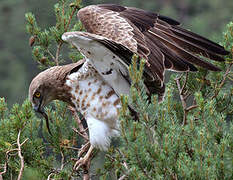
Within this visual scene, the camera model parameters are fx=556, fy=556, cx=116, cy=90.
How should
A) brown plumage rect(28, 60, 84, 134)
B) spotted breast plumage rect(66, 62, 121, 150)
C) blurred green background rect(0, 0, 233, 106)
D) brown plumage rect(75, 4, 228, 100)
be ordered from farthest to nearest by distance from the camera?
blurred green background rect(0, 0, 233, 106), brown plumage rect(28, 60, 84, 134), spotted breast plumage rect(66, 62, 121, 150), brown plumage rect(75, 4, 228, 100)

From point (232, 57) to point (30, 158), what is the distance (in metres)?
1.57

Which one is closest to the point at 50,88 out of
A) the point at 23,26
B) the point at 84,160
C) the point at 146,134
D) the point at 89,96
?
the point at 89,96

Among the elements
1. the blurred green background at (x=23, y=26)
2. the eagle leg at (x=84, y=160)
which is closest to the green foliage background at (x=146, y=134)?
the eagle leg at (x=84, y=160)

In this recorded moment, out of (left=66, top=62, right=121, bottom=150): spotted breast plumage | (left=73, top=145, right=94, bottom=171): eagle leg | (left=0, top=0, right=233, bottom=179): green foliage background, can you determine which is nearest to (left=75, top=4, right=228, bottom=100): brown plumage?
(left=0, top=0, right=233, bottom=179): green foliage background

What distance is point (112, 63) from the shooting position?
381 cm

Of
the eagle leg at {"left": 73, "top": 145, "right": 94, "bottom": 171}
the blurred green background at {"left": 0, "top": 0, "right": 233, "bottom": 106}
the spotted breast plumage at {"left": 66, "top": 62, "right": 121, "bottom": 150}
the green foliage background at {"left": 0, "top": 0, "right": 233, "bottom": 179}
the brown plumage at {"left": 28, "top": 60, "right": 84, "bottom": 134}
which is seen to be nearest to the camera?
the green foliage background at {"left": 0, "top": 0, "right": 233, "bottom": 179}

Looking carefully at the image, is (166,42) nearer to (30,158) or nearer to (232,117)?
(232,117)

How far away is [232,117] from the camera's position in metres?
3.95

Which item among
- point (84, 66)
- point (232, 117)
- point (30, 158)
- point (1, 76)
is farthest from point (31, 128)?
point (1, 76)

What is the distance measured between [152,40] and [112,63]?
1.67 feet

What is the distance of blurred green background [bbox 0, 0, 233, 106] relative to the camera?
49.3 feet

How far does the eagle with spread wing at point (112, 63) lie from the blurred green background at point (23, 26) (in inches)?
Answer: 335

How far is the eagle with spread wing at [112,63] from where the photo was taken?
146 inches

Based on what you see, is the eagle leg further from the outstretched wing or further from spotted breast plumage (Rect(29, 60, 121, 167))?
the outstretched wing
